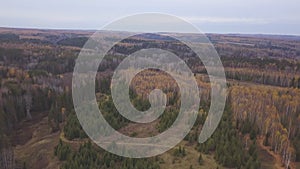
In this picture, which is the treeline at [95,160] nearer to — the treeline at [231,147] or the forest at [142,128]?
the forest at [142,128]

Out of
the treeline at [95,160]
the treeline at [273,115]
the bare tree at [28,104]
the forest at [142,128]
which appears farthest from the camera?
the bare tree at [28,104]

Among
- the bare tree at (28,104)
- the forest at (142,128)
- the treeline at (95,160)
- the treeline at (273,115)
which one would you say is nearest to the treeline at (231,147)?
the forest at (142,128)

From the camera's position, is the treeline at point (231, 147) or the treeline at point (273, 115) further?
the treeline at point (273, 115)

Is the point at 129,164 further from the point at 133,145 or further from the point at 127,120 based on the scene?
the point at 127,120

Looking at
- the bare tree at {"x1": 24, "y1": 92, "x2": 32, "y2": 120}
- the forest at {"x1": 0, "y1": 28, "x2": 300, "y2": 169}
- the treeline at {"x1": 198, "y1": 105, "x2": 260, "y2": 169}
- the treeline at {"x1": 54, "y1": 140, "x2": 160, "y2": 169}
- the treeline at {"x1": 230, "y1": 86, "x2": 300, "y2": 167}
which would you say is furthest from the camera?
the bare tree at {"x1": 24, "y1": 92, "x2": 32, "y2": 120}

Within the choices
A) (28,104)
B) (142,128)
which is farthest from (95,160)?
(28,104)

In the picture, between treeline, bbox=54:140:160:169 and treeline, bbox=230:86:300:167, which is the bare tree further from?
treeline, bbox=230:86:300:167

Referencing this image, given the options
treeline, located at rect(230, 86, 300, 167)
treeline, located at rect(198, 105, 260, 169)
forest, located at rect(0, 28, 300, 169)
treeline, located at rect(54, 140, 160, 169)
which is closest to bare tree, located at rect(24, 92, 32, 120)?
forest, located at rect(0, 28, 300, 169)

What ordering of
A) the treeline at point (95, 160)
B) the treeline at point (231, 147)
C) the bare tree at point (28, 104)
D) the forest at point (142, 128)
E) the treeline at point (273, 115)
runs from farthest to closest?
the bare tree at point (28, 104) < the treeline at point (273, 115) < the forest at point (142, 128) < the treeline at point (231, 147) < the treeline at point (95, 160)

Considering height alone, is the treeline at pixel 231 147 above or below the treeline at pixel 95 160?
above

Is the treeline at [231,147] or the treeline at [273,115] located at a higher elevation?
the treeline at [273,115]

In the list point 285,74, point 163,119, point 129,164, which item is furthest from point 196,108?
point 285,74

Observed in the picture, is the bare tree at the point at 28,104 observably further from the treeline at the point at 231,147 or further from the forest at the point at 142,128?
the treeline at the point at 231,147
